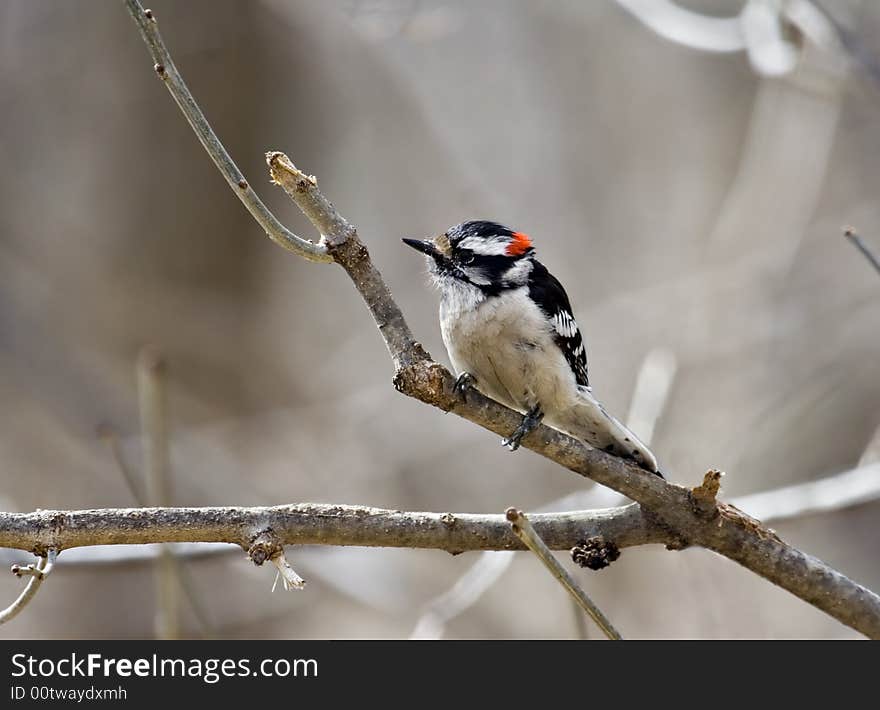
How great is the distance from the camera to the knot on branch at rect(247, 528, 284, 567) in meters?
2.44

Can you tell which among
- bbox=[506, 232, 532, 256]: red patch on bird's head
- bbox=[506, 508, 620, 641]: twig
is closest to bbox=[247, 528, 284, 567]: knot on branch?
bbox=[506, 508, 620, 641]: twig

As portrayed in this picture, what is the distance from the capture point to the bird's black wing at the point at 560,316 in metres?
3.90

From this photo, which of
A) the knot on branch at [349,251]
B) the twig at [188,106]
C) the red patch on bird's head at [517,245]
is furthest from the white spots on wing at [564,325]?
the twig at [188,106]

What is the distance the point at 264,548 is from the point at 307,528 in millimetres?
132

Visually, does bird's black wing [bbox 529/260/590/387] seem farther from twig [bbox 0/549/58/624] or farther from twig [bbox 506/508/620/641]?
twig [bbox 0/549/58/624]

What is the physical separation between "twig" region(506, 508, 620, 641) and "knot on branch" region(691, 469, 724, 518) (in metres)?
0.71

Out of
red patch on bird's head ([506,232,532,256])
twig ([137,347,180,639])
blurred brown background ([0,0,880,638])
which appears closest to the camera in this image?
twig ([137,347,180,639])

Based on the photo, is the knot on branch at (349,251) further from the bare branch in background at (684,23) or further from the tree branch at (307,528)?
the bare branch in background at (684,23)

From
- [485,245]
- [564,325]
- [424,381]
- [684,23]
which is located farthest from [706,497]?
[684,23]

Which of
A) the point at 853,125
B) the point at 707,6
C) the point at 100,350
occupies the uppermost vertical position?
the point at 707,6
